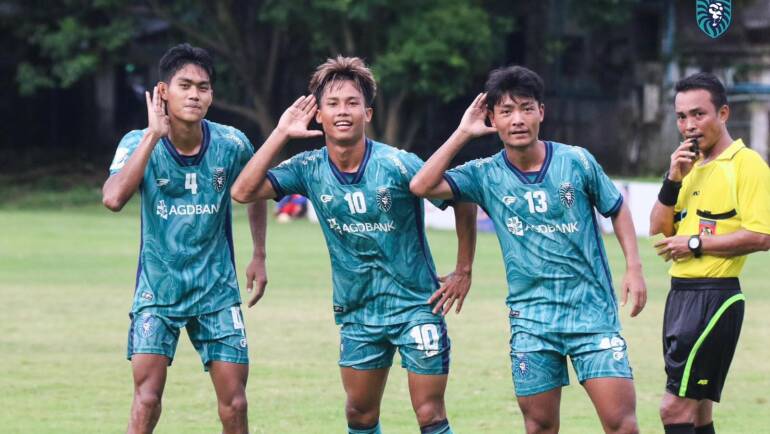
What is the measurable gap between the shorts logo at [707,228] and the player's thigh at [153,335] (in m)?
2.99

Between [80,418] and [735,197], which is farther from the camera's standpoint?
[80,418]

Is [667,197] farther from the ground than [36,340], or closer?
farther from the ground

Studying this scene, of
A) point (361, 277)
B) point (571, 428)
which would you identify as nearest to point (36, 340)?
point (571, 428)

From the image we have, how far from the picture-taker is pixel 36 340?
48.6 feet

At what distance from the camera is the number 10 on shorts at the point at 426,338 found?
7922mm

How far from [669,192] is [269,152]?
225cm

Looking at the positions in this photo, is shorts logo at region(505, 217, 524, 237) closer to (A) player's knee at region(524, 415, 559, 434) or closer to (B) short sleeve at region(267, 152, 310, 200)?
(A) player's knee at region(524, 415, 559, 434)

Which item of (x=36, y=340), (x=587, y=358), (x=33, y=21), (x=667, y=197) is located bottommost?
(x=36, y=340)

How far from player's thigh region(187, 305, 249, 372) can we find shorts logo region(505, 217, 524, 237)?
1696 millimetres

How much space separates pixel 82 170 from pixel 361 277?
3646 cm

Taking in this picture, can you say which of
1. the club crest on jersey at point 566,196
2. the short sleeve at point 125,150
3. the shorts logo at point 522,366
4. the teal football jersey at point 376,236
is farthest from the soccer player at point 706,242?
the short sleeve at point 125,150

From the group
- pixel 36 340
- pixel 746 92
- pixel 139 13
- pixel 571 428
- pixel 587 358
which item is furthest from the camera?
pixel 139 13

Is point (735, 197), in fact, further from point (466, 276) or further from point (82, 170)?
point (82, 170)

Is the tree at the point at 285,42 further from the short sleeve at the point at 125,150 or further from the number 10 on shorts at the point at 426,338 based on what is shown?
the number 10 on shorts at the point at 426,338
